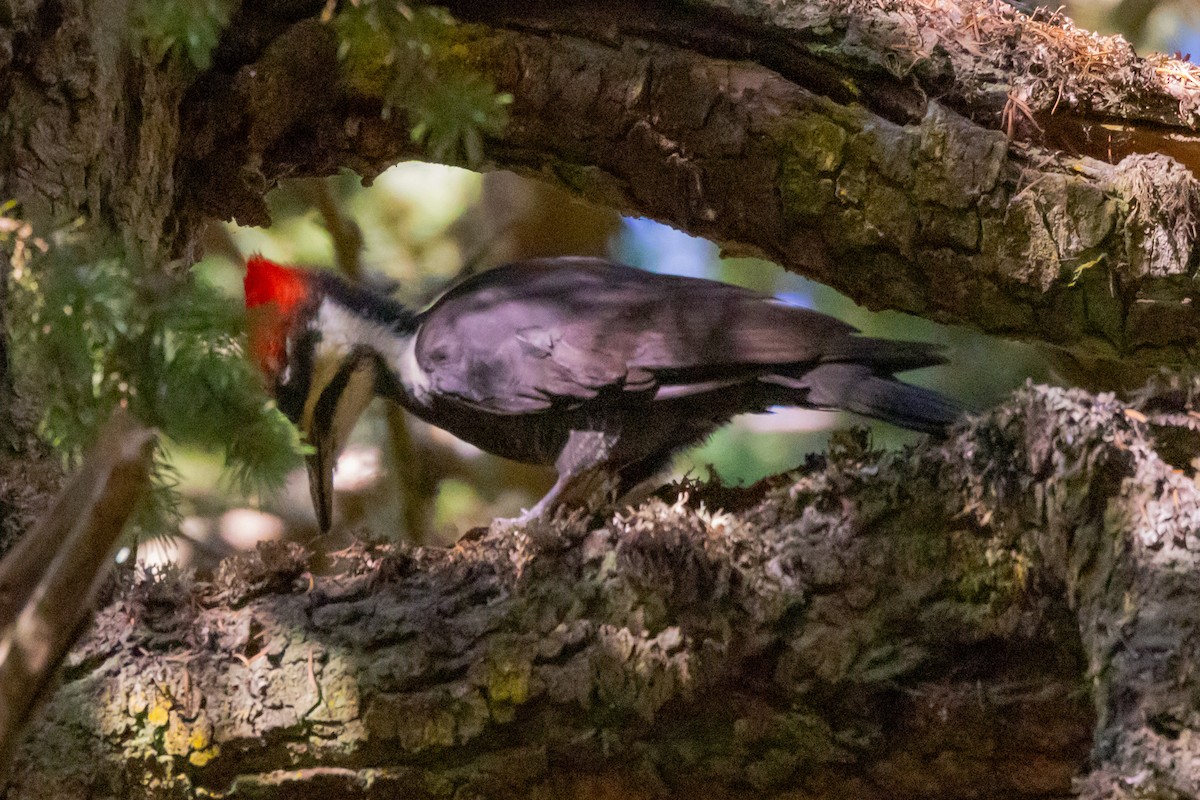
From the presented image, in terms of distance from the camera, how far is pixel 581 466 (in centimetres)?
246

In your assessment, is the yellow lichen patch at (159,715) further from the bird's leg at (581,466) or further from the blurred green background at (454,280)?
the blurred green background at (454,280)

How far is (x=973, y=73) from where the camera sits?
2.39 meters

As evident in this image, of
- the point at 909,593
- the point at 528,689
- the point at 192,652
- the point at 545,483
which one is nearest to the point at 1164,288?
the point at 909,593

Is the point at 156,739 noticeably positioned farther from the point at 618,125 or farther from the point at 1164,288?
the point at 1164,288

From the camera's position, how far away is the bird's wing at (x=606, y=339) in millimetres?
2385

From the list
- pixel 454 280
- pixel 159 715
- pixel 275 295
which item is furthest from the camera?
pixel 454 280

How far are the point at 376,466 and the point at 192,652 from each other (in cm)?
283

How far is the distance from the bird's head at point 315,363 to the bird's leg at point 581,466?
593mm

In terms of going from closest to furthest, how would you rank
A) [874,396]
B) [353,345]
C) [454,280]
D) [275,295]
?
[874,396], [275,295], [353,345], [454,280]

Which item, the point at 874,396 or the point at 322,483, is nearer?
the point at 874,396

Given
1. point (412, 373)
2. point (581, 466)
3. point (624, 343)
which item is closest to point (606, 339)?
point (624, 343)

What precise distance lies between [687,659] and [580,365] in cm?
79

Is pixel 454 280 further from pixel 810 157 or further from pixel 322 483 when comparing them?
pixel 810 157

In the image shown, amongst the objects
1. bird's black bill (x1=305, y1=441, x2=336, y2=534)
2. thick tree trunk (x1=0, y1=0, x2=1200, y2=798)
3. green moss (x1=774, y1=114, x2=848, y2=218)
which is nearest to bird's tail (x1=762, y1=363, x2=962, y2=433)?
thick tree trunk (x1=0, y1=0, x2=1200, y2=798)
